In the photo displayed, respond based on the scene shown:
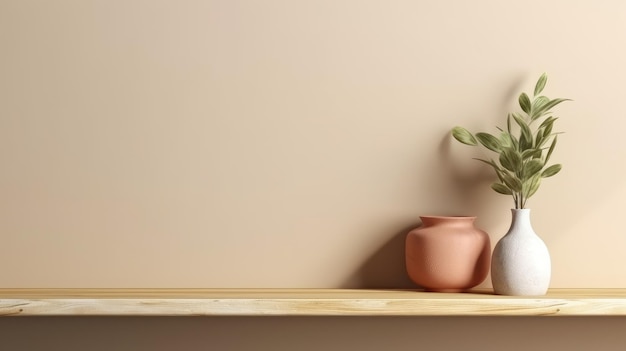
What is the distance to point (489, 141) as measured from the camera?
1.55 m

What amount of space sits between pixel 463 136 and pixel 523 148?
12cm

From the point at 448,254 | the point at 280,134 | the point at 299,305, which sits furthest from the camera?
the point at 280,134

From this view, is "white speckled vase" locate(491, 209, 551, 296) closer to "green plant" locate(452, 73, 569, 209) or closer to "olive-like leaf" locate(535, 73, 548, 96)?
"green plant" locate(452, 73, 569, 209)

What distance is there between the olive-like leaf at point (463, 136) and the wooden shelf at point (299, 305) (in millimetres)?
317

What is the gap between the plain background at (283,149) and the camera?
159 centimetres

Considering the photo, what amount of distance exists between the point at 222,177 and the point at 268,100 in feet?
0.61

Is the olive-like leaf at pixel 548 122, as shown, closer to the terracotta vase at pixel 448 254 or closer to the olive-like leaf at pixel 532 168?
the olive-like leaf at pixel 532 168

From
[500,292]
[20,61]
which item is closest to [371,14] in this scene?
[500,292]

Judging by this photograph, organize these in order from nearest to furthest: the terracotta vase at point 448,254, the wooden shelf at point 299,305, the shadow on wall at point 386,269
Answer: the wooden shelf at point 299,305
the terracotta vase at point 448,254
the shadow on wall at point 386,269

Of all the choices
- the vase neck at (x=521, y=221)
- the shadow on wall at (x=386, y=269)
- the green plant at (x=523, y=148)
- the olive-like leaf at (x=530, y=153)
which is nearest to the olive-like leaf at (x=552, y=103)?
the green plant at (x=523, y=148)

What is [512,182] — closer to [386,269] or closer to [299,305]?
[386,269]

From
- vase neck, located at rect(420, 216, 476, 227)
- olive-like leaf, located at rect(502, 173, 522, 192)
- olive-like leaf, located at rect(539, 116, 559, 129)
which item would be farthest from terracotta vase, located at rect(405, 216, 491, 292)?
olive-like leaf, located at rect(539, 116, 559, 129)

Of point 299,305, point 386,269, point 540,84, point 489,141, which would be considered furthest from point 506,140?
point 299,305

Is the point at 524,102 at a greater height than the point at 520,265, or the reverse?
the point at 524,102
